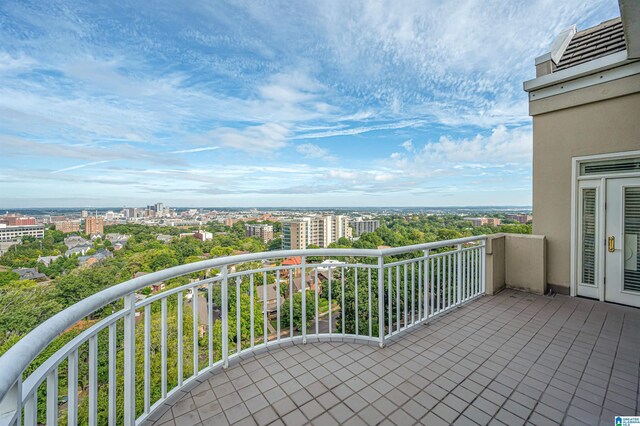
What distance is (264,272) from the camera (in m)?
2.80

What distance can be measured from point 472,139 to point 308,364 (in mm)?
14489

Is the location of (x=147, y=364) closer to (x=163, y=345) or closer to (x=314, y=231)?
(x=163, y=345)

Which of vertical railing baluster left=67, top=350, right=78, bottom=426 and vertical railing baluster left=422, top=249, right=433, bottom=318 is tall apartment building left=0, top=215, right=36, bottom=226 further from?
vertical railing baluster left=422, top=249, right=433, bottom=318

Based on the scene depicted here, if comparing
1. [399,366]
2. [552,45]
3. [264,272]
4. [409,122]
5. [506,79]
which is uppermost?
[409,122]

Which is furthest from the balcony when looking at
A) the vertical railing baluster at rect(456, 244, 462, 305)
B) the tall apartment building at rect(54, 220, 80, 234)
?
the tall apartment building at rect(54, 220, 80, 234)

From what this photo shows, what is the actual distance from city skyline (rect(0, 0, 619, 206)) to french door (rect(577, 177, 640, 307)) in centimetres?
99

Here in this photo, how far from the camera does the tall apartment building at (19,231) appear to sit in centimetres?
995

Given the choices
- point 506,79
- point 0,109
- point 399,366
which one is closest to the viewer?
point 399,366

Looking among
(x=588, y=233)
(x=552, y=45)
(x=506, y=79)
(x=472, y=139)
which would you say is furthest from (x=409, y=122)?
(x=588, y=233)

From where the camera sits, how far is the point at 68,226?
1439cm

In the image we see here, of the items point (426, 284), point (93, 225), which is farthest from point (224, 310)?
point (93, 225)

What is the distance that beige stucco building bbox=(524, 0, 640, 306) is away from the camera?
4.14 meters

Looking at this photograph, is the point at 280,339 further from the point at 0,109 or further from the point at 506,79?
the point at 0,109

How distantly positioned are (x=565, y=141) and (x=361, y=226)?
23.2 meters
